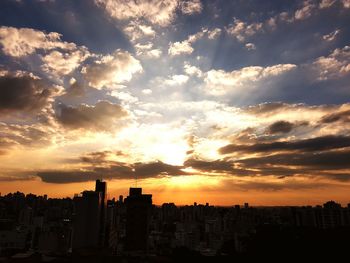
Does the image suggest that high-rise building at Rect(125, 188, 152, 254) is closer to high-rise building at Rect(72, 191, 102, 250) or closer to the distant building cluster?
the distant building cluster

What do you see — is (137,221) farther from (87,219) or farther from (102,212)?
(102,212)

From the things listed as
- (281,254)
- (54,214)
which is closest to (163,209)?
(54,214)

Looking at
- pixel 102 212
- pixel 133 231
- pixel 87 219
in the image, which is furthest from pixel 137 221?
pixel 102 212

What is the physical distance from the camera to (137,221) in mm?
79312

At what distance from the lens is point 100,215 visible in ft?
300

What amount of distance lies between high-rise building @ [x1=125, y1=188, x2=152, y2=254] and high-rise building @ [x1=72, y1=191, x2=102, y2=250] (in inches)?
374

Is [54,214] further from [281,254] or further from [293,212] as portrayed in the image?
[281,254]

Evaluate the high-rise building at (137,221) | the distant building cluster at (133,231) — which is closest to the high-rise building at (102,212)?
the distant building cluster at (133,231)

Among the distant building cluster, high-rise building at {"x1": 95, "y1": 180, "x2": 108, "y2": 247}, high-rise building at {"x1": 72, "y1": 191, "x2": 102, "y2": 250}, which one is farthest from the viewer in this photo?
high-rise building at {"x1": 95, "y1": 180, "x2": 108, "y2": 247}

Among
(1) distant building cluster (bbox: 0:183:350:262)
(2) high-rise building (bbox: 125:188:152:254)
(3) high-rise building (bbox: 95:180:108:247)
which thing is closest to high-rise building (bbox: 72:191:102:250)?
Answer: (1) distant building cluster (bbox: 0:183:350:262)

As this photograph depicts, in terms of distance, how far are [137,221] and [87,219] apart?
13599 millimetres

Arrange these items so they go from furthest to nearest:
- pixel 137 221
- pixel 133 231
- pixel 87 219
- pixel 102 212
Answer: pixel 102 212, pixel 87 219, pixel 137 221, pixel 133 231

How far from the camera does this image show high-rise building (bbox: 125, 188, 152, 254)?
254 feet

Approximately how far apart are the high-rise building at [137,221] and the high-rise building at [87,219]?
9.50 meters
